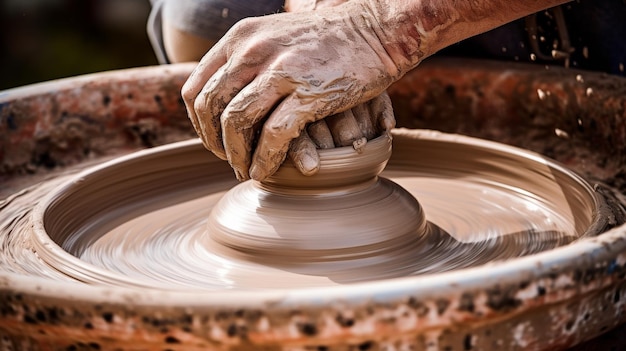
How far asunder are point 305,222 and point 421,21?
1.23 ft

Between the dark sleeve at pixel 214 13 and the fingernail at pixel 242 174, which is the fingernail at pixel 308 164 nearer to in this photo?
the fingernail at pixel 242 174

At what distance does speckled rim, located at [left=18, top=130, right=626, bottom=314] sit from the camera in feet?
2.56

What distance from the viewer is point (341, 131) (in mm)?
1241

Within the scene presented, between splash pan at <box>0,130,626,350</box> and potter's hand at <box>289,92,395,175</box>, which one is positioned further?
potter's hand at <box>289,92,395,175</box>

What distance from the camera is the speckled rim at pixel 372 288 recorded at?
2.56ft

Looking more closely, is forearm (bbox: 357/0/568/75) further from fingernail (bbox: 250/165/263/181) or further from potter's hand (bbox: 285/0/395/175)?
fingernail (bbox: 250/165/263/181)

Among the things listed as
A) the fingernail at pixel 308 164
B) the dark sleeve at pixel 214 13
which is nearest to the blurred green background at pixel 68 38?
the dark sleeve at pixel 214 13

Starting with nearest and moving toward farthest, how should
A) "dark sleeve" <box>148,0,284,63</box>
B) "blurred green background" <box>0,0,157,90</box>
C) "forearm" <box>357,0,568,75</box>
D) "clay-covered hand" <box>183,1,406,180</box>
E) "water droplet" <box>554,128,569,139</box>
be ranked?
"clay-covered hand" <box>183,1,406,180</box>, "forearm" <box>357,0,568,75</box>, "water droplet" <box>554,128,569,139</box>, "dark sleeve" <box>148,0,284,63</box>, "blurred green background" <box>0,0,157,90</box>

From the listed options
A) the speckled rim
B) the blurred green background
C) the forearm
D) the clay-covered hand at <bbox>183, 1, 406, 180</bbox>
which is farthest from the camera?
the blurred green background

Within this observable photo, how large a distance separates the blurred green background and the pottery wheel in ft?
10.2

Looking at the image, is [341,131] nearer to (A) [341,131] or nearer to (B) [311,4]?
(A) [341,131]

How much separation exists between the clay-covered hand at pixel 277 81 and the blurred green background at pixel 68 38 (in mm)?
3437

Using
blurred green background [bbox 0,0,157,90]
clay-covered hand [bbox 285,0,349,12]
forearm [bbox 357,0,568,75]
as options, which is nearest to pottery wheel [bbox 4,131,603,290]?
forearm [bbox 357,0,568,75]

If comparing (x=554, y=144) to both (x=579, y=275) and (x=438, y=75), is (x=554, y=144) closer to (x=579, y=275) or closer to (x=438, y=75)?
(x=438, y=75)
